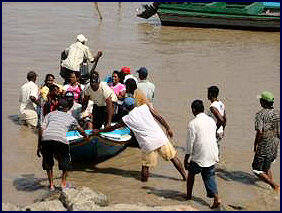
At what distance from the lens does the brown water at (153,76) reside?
7535 millimetres

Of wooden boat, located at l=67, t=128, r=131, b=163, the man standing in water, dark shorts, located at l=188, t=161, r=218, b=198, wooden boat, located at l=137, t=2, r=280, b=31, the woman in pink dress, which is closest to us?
dark shorts, located at l=188, t=161, r=218, b=198

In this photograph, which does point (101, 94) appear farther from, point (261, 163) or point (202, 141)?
point (261, 163)

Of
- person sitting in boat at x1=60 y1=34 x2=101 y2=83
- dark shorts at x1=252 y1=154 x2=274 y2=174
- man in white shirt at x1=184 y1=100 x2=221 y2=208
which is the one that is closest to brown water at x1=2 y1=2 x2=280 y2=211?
dark shorts at x1=252 y1=154 x2=274 y2=174

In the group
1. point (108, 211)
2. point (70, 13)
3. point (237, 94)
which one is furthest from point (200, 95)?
point (70, 13)

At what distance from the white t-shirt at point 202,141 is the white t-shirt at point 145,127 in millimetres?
733

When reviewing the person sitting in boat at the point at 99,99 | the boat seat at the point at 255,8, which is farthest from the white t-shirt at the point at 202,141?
the boat seat at the point at 255,8

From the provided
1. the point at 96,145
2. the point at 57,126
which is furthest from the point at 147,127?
the point at 96,145

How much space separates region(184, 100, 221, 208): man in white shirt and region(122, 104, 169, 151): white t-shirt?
674 mm

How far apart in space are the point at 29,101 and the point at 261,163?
4780 millimetres

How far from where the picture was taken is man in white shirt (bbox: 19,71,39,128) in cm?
1000

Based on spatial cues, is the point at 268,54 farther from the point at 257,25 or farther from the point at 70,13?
the point at 70,13

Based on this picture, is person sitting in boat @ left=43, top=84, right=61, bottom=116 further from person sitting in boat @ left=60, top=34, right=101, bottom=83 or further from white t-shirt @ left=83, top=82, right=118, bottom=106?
person sitting in boat @ left=60, top=34, right=101, bottom=83

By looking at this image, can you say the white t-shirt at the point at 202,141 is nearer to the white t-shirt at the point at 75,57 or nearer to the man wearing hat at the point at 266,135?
the man wearing hat at the point at 266,135

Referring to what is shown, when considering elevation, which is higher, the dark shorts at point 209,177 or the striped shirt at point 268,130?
the striped shirt at point 268,130
